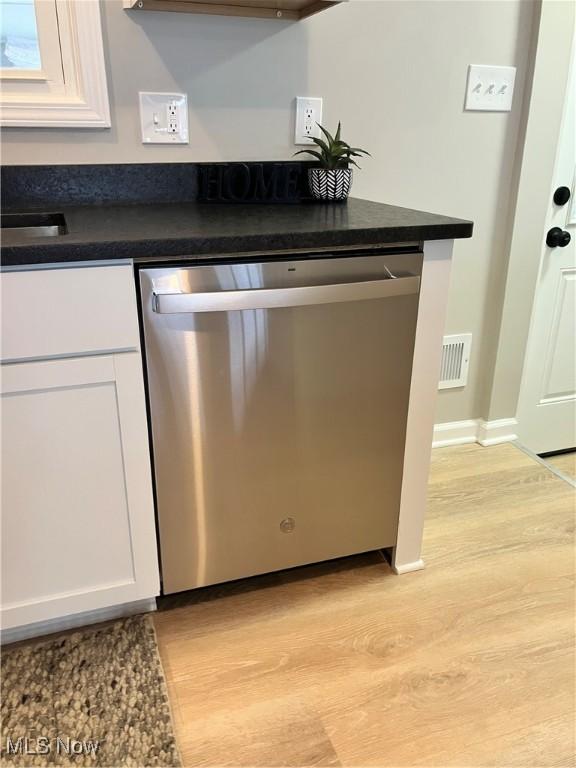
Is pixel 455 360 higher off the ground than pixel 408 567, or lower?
higher

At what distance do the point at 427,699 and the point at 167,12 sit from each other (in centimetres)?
179

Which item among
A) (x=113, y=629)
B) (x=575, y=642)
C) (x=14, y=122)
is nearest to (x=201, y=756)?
(x=113, y=629)

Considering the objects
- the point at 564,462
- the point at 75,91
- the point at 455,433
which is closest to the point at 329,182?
the point at 75,91

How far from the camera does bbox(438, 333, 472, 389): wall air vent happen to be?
2.27 metres

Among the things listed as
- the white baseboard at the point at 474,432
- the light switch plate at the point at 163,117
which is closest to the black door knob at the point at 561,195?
the white baseboard at the point at 474,432

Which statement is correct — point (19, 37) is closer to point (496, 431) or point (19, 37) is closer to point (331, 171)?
point (331, 171)

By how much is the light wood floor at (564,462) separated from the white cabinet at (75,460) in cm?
193

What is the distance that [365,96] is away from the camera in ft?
6.05

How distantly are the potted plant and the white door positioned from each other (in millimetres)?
931

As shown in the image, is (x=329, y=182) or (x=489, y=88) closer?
(x=329, y=182)

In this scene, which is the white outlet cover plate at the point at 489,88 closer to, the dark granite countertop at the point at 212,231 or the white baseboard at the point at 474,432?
the dark granite countertop at the point at 212,231

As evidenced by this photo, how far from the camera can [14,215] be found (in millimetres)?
1494

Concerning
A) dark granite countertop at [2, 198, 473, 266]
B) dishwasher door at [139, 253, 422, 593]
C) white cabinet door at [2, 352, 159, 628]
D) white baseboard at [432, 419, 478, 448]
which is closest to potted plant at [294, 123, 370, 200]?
dark granite countertop at [2, 198, 473, 266]

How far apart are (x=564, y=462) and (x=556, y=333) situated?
62 centimetres
